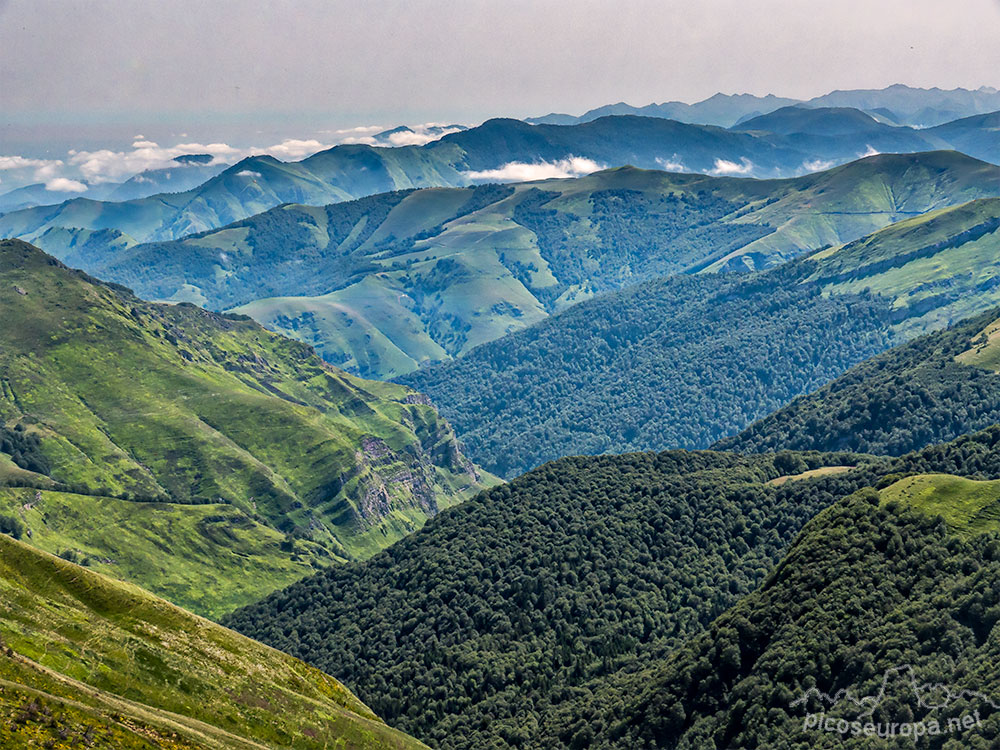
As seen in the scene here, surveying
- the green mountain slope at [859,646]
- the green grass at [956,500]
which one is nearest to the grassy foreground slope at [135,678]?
the green mountain slope at [859,646]

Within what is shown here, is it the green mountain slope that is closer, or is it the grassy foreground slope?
the grassy foreground slope

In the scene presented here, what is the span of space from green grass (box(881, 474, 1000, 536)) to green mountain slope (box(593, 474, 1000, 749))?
34 centimetres

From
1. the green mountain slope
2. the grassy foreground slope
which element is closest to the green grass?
the green mountain slope

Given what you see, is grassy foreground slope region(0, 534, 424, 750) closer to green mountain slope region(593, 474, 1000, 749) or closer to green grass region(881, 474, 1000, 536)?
green mountain slope region(593, 474, 1000, 749)

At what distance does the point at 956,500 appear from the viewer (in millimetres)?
184000

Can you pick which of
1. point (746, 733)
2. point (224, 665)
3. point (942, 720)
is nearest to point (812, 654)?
point (746, 733)

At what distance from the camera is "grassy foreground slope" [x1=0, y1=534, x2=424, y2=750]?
4286 inches

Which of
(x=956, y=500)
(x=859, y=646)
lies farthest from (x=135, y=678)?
(x=956, y=500)

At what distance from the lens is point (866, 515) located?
187125 millimetres

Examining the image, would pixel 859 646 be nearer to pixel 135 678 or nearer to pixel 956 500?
pixel 956 500

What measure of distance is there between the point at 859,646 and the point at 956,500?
48011 millimetres

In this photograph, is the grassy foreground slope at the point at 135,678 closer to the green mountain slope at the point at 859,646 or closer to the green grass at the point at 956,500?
the green mountain slope at the point at 859,646

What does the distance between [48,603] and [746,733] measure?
103 metres

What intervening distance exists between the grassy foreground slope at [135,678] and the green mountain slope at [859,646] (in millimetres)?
51912
